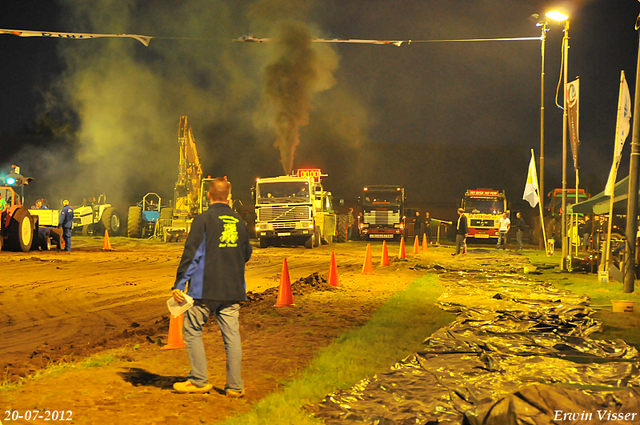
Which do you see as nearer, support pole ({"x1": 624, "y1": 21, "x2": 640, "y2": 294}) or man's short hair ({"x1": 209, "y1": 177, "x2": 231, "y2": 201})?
man's short hair ({"x1": 209, "y1": 177, "x2": 231, "y2": 201})

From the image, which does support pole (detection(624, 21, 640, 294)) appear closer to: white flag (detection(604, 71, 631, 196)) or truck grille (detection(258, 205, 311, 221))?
white flag (detection(604, 71, 631, 196))

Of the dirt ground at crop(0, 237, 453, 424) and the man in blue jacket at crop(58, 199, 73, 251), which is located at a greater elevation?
the man in blue jacket at crop(58, 199, 73, 251)

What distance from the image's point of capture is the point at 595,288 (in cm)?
1451

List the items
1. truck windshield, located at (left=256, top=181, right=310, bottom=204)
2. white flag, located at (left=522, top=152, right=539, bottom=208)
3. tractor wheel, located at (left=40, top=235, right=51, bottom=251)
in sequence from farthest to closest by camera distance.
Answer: truck windshield, located at (left=256, top=181, right=310, bottom=204), white flag, located at (left=522, top=152, right=539, bottom=208), tractor wheel, located at (left=40, top=235, right=51, bottom=251)

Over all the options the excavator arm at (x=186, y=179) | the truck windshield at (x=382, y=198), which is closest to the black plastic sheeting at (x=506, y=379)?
the excavator arm at (x=186, y=179)

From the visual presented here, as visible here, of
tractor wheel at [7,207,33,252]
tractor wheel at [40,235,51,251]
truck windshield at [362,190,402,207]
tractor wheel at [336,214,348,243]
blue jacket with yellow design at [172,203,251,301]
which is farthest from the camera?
truck windshield at [362,190,402,207]

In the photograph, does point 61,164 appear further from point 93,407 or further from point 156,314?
point 93,407

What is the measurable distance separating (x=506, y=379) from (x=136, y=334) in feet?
17.3

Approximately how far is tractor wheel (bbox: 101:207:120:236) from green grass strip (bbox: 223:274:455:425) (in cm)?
2689

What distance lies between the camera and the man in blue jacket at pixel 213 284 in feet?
17.8

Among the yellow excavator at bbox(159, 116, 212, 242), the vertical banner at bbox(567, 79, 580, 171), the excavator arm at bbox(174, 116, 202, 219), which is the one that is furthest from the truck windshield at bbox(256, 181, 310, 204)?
the vertical banner at bbox(567, 79, 580, 171)

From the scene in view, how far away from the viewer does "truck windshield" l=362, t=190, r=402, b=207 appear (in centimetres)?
3909

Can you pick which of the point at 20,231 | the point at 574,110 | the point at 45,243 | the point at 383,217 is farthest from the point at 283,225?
the point at 574,110

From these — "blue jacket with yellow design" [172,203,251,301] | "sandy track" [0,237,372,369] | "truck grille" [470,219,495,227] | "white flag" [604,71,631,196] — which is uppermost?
"white flag" [604,71,631,196]
